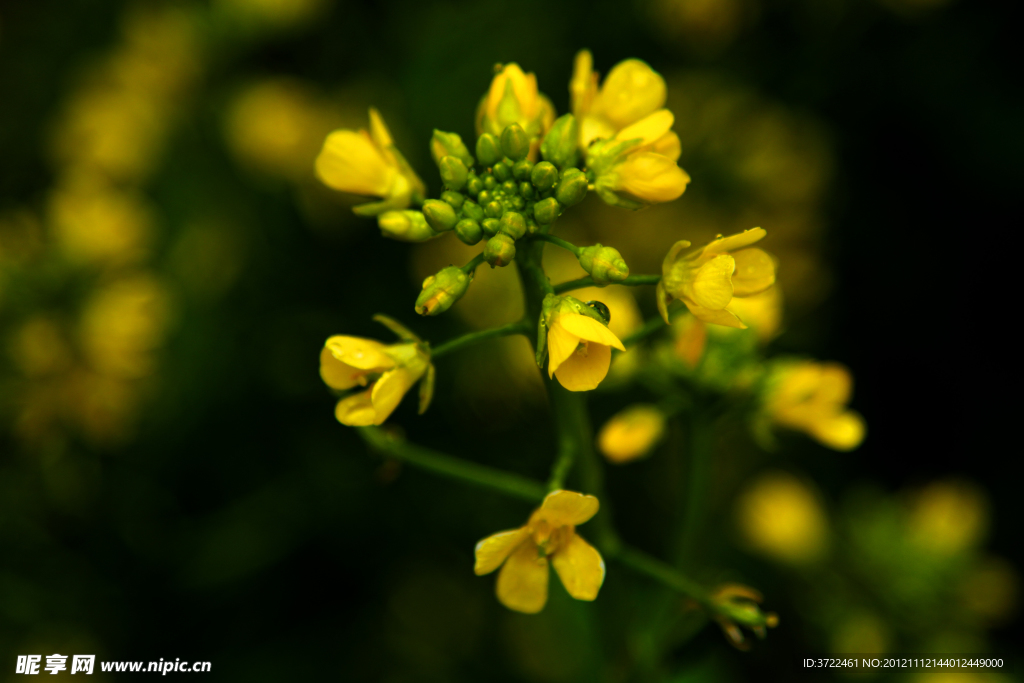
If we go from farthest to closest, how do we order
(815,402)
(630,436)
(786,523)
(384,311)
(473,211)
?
(384,311) < (786,523) < (815,402) < (630,436) < (473,211)

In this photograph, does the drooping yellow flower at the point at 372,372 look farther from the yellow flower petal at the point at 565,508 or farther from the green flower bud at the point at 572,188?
the green flower bud at the point at 572,188

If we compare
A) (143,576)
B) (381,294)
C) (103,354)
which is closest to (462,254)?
(381,294)

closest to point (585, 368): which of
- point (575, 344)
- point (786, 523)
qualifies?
point (575, 344)

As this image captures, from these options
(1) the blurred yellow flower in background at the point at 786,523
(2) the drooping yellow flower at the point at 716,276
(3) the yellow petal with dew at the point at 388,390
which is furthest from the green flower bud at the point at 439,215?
(1) the blurred yellow flower in background at the point at 786,523

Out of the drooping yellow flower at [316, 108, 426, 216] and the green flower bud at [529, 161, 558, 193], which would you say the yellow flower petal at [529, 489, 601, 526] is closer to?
the green flower bud at [529, 161, 558, 193]

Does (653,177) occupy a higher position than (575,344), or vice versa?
(653,177)

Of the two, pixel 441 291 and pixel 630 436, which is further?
pixel 630 436

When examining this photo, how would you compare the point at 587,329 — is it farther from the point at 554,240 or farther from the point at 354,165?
the point at 354,165
